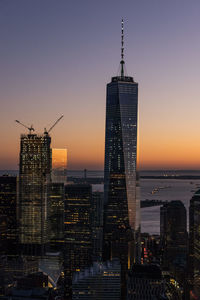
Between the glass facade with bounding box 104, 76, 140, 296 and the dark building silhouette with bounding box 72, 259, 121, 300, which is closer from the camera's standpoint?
the dark building silhouette with bounding box 72, 259, 121, 300

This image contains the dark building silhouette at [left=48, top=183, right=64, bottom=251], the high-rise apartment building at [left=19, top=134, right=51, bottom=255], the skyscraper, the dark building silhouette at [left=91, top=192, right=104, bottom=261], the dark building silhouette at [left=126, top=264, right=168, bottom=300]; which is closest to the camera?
the dark building silhouette at [left=126, top=264, right=168, bottom=300]

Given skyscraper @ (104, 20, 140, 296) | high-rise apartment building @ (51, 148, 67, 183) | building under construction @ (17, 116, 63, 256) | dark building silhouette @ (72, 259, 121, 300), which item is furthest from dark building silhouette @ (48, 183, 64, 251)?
dark building silhouette @ (72, 259, 121, 300)

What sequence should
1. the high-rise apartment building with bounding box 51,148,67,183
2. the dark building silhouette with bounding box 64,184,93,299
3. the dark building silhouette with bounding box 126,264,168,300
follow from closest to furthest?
the dark building silhouette with bounding box 126,264,168,300 < the dark building silhouette with bounding box 64,184,93,299 < the high-rise apartment building with bounding box 51,148,67,183

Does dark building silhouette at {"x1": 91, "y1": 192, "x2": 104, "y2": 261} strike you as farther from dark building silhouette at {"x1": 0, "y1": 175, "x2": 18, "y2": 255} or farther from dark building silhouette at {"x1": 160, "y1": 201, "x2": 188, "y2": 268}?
dark building silhouette at {"x1": 0, "y1": 175, "x2": 18, "y2": 255}

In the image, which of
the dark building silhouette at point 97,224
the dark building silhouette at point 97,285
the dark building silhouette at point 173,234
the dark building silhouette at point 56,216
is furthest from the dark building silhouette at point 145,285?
the dark building silhouette at point 56,216

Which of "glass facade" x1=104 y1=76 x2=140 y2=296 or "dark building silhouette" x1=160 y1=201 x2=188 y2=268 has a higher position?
"glass facade" x1=104 y1=76 x2=140 y2=296

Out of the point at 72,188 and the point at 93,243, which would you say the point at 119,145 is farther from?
the point at 93,243

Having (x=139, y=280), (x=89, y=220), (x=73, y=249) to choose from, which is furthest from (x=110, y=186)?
(x=139, y=280)
